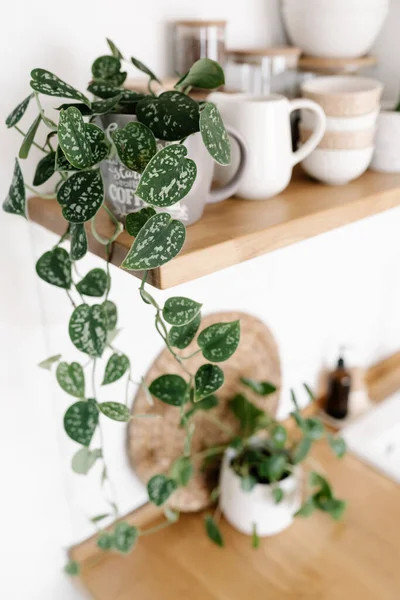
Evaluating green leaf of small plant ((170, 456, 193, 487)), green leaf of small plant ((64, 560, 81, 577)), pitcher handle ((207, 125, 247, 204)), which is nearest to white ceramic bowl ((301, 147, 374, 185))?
pitcher handle ((207, 125, 247, 204))

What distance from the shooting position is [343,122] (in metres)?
0.70

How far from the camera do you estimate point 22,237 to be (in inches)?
27.6

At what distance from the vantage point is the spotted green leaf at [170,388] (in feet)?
2.16

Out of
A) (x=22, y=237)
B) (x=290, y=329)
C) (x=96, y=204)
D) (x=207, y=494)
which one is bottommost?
(x=207, y=494)

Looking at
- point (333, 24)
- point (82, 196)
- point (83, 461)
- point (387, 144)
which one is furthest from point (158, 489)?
point (333, 24)

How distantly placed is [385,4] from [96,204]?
622 mm

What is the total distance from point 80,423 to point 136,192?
309 millimetres

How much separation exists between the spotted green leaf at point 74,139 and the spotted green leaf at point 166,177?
Answer: 73mm

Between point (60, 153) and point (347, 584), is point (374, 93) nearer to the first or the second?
point (60, 153)

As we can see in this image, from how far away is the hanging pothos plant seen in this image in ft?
1.44

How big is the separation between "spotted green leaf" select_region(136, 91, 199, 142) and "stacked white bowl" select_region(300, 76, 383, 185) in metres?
0.29

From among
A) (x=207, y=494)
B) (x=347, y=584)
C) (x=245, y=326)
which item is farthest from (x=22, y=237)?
(x=347, y=584)

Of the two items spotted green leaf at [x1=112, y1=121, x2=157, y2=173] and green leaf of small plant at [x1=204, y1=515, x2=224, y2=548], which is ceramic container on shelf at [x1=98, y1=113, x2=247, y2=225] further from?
green leaf of small plant at [x1=204, y1=515, x2=224, y2=548]

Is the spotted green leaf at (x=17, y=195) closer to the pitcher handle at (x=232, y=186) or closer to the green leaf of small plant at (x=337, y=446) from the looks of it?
the pitcher handle at (x=232, y=186)
